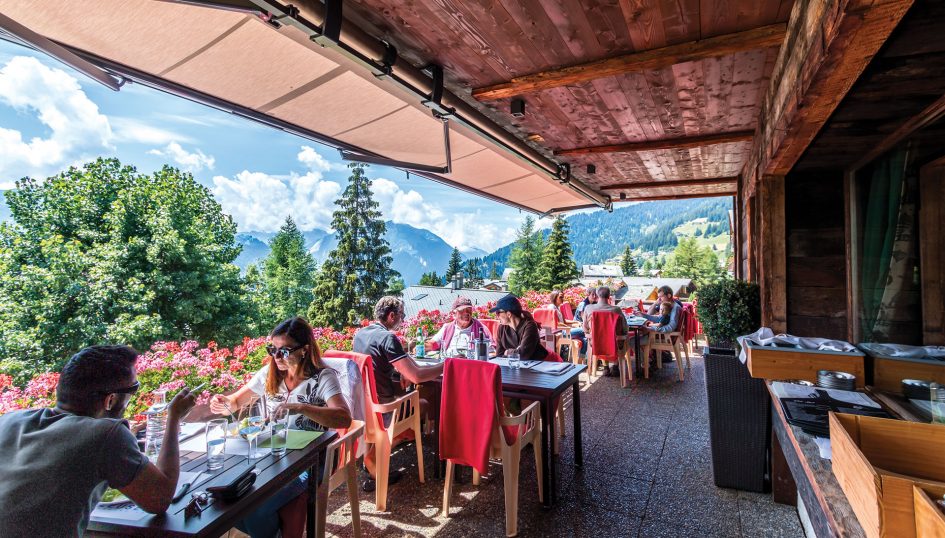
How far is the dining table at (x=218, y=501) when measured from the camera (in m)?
1.37

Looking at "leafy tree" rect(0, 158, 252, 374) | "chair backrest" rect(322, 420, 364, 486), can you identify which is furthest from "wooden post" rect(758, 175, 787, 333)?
"leafy tree" rect(0, 158, 252, 374)

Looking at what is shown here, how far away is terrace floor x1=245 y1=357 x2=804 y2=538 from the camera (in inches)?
103

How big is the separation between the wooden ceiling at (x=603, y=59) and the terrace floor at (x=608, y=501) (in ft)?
8.84

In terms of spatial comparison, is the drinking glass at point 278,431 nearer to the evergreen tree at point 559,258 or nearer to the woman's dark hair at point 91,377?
the woman's dark hair at point 91,377

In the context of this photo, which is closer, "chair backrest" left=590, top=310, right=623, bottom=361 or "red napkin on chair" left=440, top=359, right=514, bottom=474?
"red napkin on chair" left=440, top=359, right=514, bottom=474

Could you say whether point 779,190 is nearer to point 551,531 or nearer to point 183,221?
point 551,531

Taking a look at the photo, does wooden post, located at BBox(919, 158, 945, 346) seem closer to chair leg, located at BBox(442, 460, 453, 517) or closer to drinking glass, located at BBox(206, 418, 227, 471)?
chair leg, located at BBox(442, 460, 453, 517)

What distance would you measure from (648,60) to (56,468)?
3101mm

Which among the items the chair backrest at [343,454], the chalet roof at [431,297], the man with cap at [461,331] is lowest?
the chalet roof at [431,297]

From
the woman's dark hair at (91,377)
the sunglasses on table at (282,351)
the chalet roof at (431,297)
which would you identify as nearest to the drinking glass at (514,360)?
the sunglasses on table at (282,351)

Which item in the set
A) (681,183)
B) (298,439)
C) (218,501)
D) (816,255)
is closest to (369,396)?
(298,439)

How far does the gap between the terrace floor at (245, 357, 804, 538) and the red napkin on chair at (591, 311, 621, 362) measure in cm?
157

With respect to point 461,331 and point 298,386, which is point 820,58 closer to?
point 298,386

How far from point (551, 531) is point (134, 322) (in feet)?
89.8
